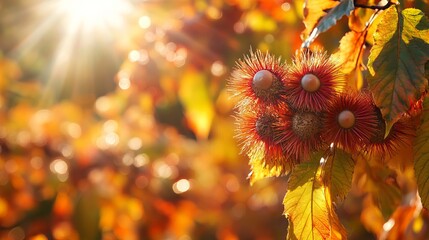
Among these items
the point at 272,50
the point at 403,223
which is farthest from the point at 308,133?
the point at 272,50

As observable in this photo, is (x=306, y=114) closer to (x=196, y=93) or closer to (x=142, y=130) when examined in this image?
(x=196, y=93)

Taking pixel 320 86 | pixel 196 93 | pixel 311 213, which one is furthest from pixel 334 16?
pixel 196 93

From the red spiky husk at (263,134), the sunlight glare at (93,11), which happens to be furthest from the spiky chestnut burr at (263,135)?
the sunlight glare at (93,11)

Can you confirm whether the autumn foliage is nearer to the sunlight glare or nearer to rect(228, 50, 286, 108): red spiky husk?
rect(228, 50, 286, 108): red spiky husk

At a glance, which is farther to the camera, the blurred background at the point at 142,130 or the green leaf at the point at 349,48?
the blurred background at the point at 142,130

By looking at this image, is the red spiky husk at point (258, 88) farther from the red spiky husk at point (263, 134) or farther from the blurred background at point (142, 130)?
the blurred background at point (142, 130)
